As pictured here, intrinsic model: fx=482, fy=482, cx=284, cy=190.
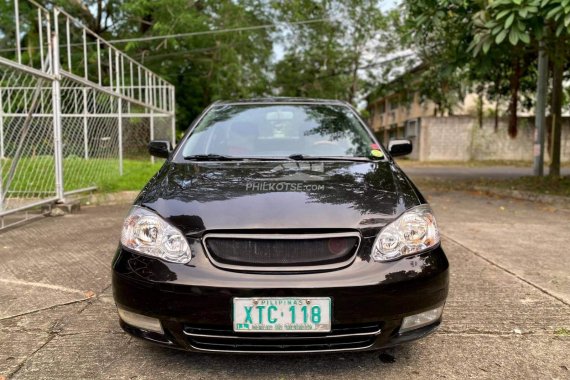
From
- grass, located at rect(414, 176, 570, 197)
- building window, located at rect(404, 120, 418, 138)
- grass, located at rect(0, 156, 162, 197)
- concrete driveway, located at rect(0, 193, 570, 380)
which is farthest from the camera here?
building window, located at rect(404, 120, 418, 138)

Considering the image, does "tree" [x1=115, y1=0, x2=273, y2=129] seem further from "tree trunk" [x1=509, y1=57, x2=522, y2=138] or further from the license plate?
the license plate

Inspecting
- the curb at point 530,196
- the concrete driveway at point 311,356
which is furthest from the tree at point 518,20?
the curb at point 530,196

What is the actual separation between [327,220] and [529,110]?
26.5m

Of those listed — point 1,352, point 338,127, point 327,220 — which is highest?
point 338,127

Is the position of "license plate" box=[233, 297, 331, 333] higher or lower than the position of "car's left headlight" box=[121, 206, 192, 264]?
lower

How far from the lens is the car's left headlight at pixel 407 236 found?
227 cm

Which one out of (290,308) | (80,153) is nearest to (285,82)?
(80,153)

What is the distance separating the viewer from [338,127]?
3717 mm

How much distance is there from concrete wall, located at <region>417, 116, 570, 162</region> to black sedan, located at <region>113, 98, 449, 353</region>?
23.1 m

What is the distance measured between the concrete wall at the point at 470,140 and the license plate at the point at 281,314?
23.7 metres

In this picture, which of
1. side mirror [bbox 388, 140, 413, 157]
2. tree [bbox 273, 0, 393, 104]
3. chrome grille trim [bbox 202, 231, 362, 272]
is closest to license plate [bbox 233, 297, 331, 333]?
chrome grille trim [bbox 202, 231, 362, 272]

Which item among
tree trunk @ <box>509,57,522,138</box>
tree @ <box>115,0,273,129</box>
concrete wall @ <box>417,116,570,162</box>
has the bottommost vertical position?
concrete wall @ <box>417,116,570,162</box>

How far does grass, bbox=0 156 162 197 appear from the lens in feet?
23.2

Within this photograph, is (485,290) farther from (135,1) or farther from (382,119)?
(382,119)
